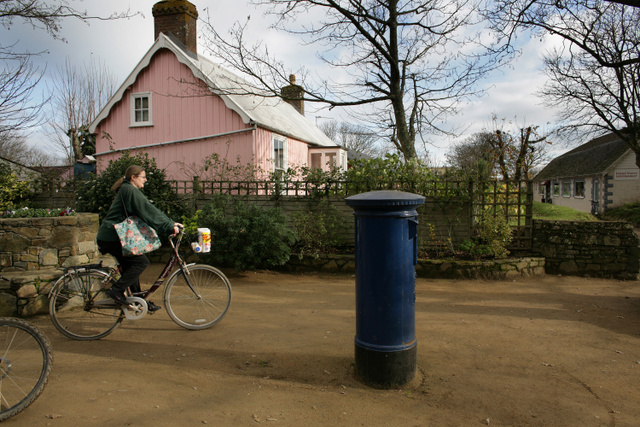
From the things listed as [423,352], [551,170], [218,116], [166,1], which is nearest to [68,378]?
[423,352]

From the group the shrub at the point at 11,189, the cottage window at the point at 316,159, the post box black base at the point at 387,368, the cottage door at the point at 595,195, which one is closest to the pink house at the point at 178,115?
the shrub at the point at 11,189

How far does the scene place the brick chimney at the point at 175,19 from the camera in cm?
1552

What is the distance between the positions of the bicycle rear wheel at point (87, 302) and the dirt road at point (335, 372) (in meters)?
0.14

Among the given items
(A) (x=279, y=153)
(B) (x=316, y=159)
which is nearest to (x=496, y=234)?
(A) (x=279, y=153)

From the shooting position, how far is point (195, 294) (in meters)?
4.98

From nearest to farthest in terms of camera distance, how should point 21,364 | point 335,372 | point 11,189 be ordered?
point 21,364 < point 335,372 < point 11,189

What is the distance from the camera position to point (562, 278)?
845 cm

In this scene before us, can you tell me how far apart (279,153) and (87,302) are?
12.2 meters

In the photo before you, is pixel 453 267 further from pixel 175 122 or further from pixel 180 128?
pixel 175 122

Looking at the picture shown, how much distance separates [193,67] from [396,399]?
43.8 feet

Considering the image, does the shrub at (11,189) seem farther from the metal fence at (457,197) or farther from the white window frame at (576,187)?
the white window frame at (576,187)

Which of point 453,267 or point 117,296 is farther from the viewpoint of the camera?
point 453,267

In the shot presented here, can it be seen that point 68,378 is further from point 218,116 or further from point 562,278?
point 218,116

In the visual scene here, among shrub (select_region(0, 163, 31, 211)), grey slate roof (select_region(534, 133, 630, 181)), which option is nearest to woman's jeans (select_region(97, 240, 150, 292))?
shrub (select_region(0, 163, 31, 211))
